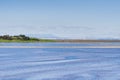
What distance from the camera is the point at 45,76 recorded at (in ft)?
64.6

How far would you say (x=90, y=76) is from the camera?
20062 millimetres

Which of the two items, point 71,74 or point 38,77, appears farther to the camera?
point 71,74

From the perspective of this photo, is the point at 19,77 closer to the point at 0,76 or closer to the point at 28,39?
the point at 0,76

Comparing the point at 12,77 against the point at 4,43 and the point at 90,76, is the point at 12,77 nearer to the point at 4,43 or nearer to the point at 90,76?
the point at 90,76

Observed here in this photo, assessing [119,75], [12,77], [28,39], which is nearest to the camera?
[12,77]

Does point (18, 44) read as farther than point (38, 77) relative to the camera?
Yes

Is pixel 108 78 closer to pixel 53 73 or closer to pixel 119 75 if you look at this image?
pixel 119 75

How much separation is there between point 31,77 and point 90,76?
12.4 feet

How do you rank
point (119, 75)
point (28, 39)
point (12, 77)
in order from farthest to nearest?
point (28, 39) < point (119, 75) < point (12, 77)

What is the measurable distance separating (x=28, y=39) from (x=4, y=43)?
5608 mm

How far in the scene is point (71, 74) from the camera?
808 inches

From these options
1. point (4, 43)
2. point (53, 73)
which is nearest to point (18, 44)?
point (4, 43)

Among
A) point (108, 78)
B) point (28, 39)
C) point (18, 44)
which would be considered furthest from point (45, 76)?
point (18, 44)

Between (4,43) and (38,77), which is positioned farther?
(4,43)
